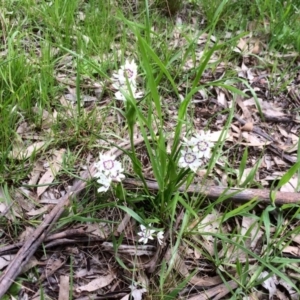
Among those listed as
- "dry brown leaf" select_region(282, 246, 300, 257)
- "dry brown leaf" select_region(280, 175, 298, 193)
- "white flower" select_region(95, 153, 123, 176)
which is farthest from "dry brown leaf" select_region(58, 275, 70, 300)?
"dry brown leaf" select_region(280, 175, 298, 193)

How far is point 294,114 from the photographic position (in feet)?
7.24

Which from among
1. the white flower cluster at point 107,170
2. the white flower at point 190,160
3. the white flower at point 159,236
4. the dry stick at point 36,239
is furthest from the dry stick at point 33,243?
the white flower at point 190,160

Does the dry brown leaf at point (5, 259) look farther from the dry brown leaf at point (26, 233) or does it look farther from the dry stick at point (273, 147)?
the dry stick at point (273, 147)

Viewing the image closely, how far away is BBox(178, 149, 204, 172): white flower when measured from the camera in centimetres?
141

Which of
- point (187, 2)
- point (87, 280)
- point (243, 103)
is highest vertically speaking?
point (187, 2)

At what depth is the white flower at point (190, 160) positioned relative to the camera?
4.61 feet

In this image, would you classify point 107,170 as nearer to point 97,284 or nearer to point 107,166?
point 107,166

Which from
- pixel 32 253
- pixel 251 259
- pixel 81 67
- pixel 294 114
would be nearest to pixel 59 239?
pixel 32 253

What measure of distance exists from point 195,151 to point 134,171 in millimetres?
336

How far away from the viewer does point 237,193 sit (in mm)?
1687

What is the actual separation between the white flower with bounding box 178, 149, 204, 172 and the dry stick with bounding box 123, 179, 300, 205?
277 mm

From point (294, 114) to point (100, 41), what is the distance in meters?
1.01

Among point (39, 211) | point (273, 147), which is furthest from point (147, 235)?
point (273, 147)

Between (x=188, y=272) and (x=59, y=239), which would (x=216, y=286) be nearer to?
(x=188, y=272)
